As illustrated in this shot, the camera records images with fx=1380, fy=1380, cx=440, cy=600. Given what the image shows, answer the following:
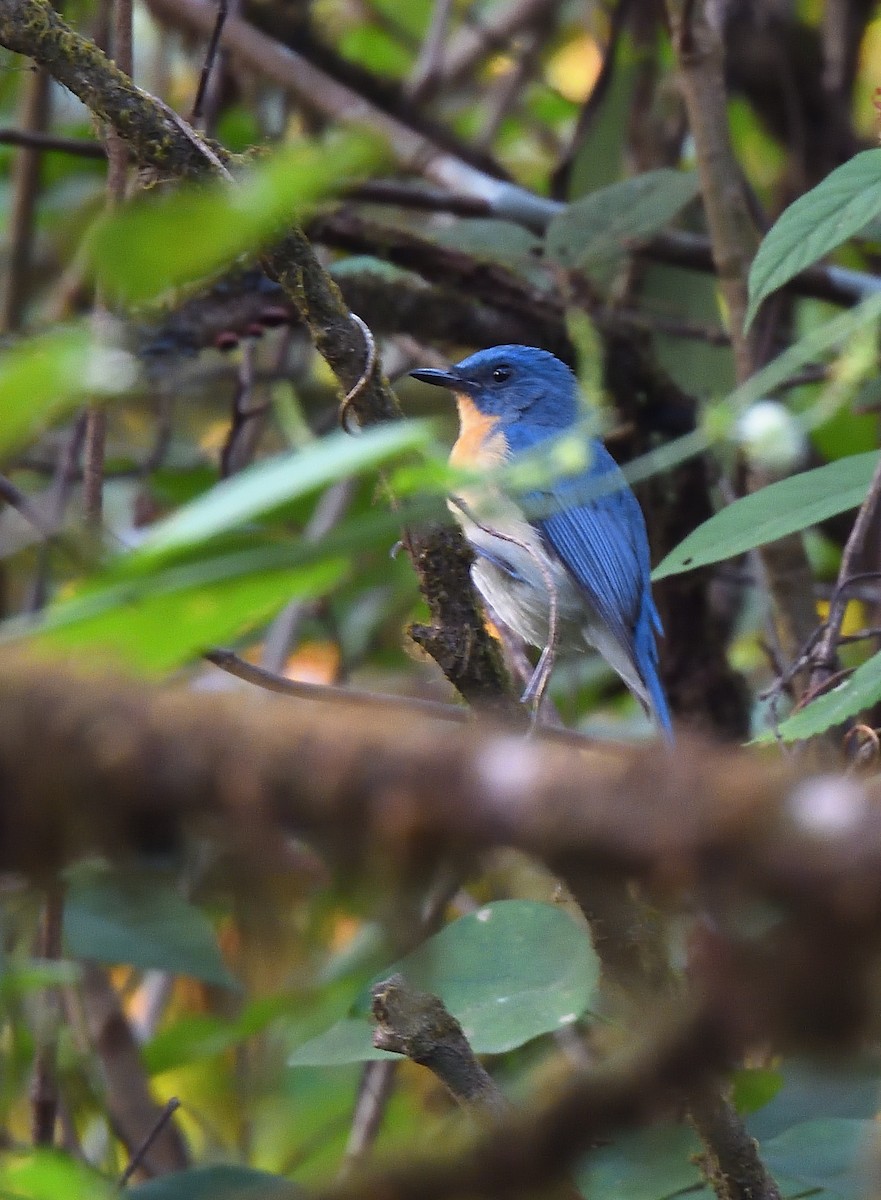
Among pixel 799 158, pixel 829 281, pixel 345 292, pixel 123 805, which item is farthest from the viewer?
pixel 799 158

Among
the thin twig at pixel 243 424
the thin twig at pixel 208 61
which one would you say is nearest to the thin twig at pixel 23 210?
the thin twig at pixel 243 424

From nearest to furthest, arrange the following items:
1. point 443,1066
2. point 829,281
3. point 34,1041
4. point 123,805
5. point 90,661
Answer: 1. point 123,805
2. point 90,661
3. point 443,1066
4. point 34,1041
5. point 829,281

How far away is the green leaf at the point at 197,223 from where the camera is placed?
→ 0.63 meters

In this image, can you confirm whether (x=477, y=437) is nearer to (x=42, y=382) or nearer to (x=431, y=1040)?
(x=431, y=1040)

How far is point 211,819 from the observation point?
64cm

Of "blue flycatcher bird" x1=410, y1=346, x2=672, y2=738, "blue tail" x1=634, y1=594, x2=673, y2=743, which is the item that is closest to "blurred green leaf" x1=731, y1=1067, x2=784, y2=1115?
"blue tail" x1=634, y1=594, x2=673, y2=743

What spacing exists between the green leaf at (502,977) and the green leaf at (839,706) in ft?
1.33

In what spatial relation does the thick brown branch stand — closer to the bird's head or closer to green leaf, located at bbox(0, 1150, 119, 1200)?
green leaf, located at bbox(0, 1150, 119, 1200)

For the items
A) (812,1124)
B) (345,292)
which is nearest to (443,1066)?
(812,1124)

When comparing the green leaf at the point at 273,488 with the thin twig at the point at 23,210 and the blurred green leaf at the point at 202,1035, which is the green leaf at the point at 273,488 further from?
the thin twig at the point at 23,210

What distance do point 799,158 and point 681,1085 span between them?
4.29m

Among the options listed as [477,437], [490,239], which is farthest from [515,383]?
[490,239]

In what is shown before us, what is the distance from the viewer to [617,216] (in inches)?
140

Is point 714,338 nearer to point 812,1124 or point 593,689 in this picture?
point 593,689
